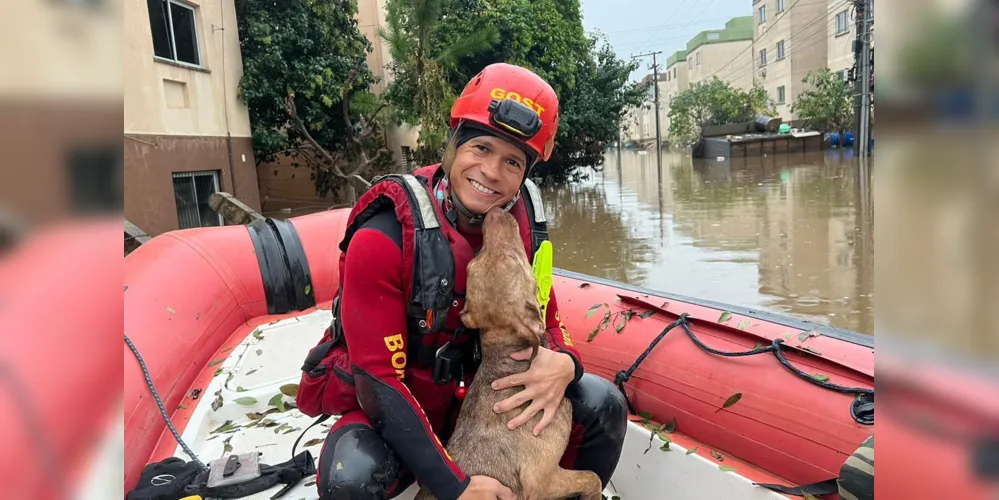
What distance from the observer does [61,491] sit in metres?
0.47

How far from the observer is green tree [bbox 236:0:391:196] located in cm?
1438

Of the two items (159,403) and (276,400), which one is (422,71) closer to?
(276,400)

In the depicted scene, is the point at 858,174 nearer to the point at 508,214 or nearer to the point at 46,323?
the point at 508,214

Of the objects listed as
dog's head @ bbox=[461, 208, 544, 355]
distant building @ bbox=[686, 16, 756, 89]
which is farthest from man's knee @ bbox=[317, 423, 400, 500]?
distant building @ bbox=[686, 16, 756, 89]

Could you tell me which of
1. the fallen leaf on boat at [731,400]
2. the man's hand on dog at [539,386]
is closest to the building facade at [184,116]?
the man's hand on dog at [539,386]

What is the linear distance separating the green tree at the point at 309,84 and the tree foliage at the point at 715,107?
128 ft

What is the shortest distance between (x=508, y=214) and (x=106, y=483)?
76.9 inches

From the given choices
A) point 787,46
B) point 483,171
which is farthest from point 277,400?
point 787,46

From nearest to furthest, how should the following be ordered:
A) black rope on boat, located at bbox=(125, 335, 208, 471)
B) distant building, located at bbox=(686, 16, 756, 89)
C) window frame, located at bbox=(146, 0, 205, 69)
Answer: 1. black rope on boat, located at bbox=(125, 335, 208, 471)
2. window frame, located at bbox=(146, 0, 205, 69)
3. distant building, located at bbox=(686, 16, 756, 89)

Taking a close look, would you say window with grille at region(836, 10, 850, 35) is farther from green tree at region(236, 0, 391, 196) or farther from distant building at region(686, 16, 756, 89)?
green tree at region(236, 0, 391, 196)

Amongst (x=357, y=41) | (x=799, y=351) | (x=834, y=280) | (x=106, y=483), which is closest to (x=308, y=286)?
(x=799, y=351)

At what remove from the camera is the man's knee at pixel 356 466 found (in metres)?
2.05

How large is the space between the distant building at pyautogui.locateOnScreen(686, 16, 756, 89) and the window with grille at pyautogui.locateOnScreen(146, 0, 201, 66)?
67.0m

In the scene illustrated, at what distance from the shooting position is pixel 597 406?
245 cm
